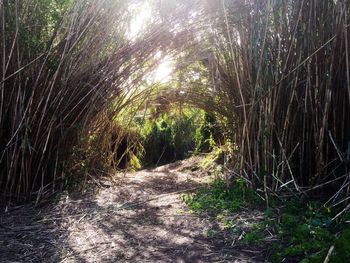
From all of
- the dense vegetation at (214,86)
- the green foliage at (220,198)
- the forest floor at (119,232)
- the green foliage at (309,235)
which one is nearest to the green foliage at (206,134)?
the dense vegetation at (214,86)

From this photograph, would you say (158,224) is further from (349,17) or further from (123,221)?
(349,17)

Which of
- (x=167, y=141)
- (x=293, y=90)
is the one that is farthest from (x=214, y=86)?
(x=167, y=141)

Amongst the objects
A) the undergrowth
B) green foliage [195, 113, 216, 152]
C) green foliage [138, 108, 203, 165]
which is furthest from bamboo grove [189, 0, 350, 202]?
green foliage [138, 108, 203, 165]

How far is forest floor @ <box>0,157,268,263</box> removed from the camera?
186cm

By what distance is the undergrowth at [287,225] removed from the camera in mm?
1576

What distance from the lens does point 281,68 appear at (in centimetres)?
241

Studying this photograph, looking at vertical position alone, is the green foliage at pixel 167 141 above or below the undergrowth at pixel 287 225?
above

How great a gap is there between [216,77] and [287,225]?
1460 mm

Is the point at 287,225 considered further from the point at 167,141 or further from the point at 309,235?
the point at 167,141

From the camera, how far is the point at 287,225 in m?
1.92

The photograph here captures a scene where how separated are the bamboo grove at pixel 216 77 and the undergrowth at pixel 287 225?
13 cm

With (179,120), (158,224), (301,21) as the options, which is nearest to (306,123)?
(301,21)

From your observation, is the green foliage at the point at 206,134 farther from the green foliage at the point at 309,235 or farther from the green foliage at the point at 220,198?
the green foliage at the point at 309,235

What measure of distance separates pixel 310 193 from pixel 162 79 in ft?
5.32
